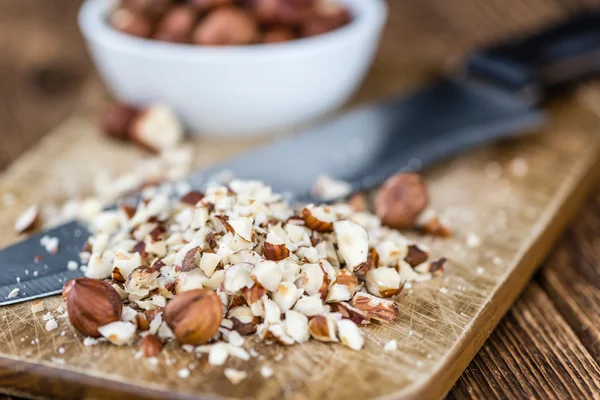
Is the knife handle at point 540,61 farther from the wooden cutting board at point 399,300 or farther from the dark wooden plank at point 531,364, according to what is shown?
the dark wooden plank at point 531,364

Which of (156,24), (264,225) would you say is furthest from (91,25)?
(264,225)

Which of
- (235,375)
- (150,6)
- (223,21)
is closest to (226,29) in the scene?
(223,21)

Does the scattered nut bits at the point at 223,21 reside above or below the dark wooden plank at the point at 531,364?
above

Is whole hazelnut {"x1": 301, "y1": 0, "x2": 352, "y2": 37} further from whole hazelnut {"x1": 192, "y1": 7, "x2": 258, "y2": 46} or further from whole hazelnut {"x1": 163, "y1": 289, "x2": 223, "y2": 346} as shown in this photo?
whole hazelnut {"x1": 163, "y1": 289, "x2": 223, "y2": 346}

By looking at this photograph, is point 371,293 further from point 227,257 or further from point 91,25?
point 91,25

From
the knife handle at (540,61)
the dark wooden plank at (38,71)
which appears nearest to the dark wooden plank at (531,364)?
the knife handle at (540,61)

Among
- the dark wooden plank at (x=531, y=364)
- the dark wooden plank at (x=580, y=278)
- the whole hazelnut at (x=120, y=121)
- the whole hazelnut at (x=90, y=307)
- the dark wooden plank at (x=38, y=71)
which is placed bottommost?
the dark wooden plank at (x=38, y=71)
